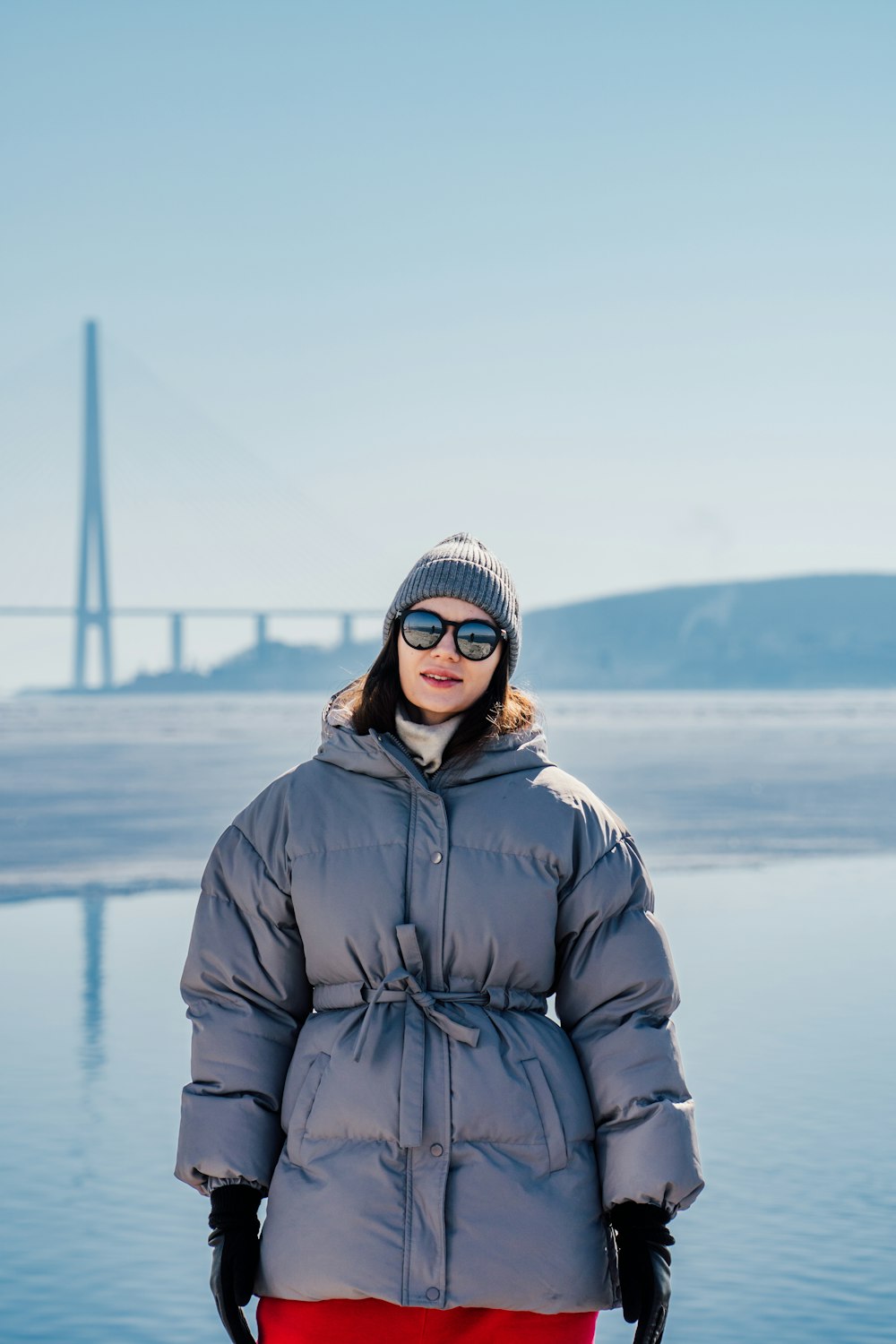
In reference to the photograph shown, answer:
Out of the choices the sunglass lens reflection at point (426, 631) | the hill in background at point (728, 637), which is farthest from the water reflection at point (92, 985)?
the hill in background at point (728, 637)

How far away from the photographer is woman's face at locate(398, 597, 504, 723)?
1.40 meters

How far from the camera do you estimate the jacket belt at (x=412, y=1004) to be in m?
1.23

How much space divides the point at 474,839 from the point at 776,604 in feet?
248

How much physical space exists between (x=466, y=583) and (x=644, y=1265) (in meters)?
0.59

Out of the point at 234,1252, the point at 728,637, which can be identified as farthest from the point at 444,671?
the point at 728,637

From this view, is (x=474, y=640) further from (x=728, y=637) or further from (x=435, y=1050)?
(x=728, y=637)

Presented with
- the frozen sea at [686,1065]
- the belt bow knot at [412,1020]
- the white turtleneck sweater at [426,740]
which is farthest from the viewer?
the frozen sea at [686,1065]

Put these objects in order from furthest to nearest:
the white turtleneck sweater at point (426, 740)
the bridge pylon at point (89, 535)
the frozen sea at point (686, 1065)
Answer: the bridge pylon at point (89, 535), the frozen sea at point (686, 1065), the white turtleneck sweater at point (426, 740)

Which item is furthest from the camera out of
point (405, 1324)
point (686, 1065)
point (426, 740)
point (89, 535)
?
point (89, 535)

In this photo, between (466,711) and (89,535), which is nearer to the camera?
(466,711)

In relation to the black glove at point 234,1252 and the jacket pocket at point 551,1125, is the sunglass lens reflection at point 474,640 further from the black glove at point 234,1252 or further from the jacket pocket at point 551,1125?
the black glove at point 234,1252

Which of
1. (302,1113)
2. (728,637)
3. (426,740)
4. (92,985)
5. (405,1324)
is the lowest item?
(728,637)

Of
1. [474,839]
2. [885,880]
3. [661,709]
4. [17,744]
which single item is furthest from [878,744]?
[474,839]

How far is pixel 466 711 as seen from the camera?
142cm
